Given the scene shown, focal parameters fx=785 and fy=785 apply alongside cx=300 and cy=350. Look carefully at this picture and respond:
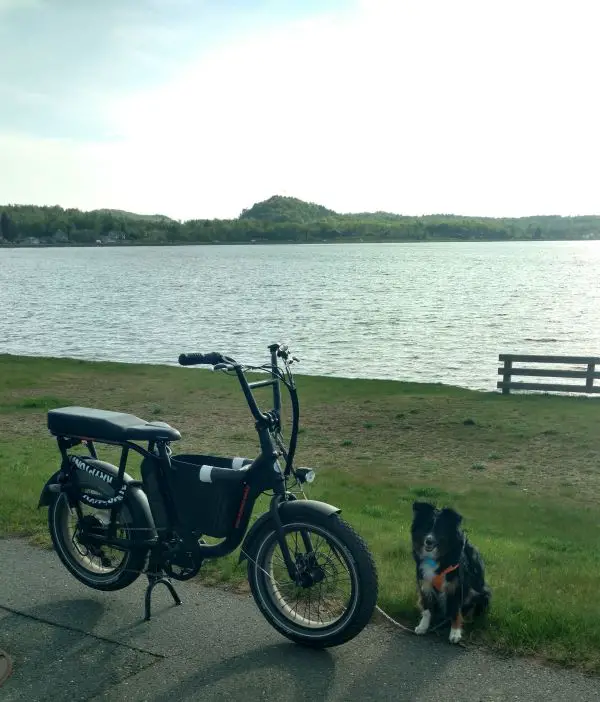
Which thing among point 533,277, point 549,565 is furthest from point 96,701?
point 533,277

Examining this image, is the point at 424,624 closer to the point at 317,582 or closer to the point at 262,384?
the point at 317,582

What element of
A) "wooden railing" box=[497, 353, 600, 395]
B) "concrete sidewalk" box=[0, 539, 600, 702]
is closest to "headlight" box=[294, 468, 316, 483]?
"concrete sidewalk" box=[0, 539, 600, 702]

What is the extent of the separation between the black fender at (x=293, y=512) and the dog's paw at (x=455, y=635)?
973mm

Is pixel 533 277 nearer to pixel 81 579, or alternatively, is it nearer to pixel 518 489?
pixel 518 489

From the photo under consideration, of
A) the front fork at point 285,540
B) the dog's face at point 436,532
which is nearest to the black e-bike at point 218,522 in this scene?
the front fork at point 285,540

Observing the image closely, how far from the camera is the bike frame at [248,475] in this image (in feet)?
15.0

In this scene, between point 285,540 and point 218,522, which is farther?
point 218,522

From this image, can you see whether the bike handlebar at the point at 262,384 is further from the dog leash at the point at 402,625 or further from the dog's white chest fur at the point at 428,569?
the dog leash at the point at 402,625

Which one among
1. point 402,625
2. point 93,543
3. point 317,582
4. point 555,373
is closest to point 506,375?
point 555,373

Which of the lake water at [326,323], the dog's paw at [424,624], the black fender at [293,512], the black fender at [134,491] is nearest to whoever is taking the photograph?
the black fender at [293,512]

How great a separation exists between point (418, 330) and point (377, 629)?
39730 mm

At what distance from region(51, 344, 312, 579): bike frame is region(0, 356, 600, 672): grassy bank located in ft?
2.49

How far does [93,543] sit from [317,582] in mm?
1718

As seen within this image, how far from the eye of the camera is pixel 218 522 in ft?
15.8
